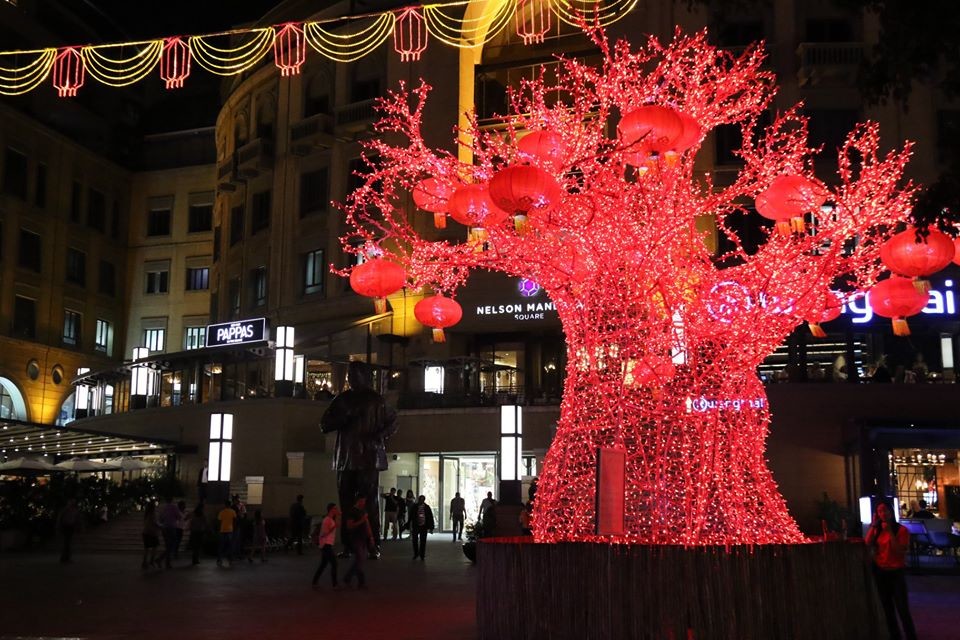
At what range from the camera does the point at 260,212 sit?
41.0 metres

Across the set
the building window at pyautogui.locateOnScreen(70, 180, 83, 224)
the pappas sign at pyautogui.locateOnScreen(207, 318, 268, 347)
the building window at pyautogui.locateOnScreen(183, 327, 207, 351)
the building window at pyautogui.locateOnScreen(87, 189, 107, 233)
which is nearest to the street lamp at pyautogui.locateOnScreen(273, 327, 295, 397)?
the pappas sign at pyautogui.locateOnScreen(207, 318, 268, 347)

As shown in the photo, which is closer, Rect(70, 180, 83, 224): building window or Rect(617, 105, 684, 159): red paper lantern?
Rect(617, 105, 684, 159): red paper lantern

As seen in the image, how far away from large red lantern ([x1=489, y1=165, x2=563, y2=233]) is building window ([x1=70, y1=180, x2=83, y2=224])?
44378mm

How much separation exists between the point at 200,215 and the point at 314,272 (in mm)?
16608

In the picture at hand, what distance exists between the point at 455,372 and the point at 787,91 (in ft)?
43.7

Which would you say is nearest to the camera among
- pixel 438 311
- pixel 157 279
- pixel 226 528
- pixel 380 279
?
pixel 380 279

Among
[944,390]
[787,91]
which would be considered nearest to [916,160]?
Answer: [787,91]

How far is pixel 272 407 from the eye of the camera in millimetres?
31234

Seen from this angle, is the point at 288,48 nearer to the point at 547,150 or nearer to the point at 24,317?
the point at 547,150

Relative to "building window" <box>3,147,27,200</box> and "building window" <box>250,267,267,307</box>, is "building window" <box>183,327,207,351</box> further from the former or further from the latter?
"building window" <box>250,267,267,307</box>

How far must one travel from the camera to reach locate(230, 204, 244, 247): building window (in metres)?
42.7

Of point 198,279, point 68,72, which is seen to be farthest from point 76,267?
point 68,72

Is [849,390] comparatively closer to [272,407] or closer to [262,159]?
[272,407]

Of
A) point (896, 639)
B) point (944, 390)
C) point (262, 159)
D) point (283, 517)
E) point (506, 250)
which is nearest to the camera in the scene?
point (896, 639)
